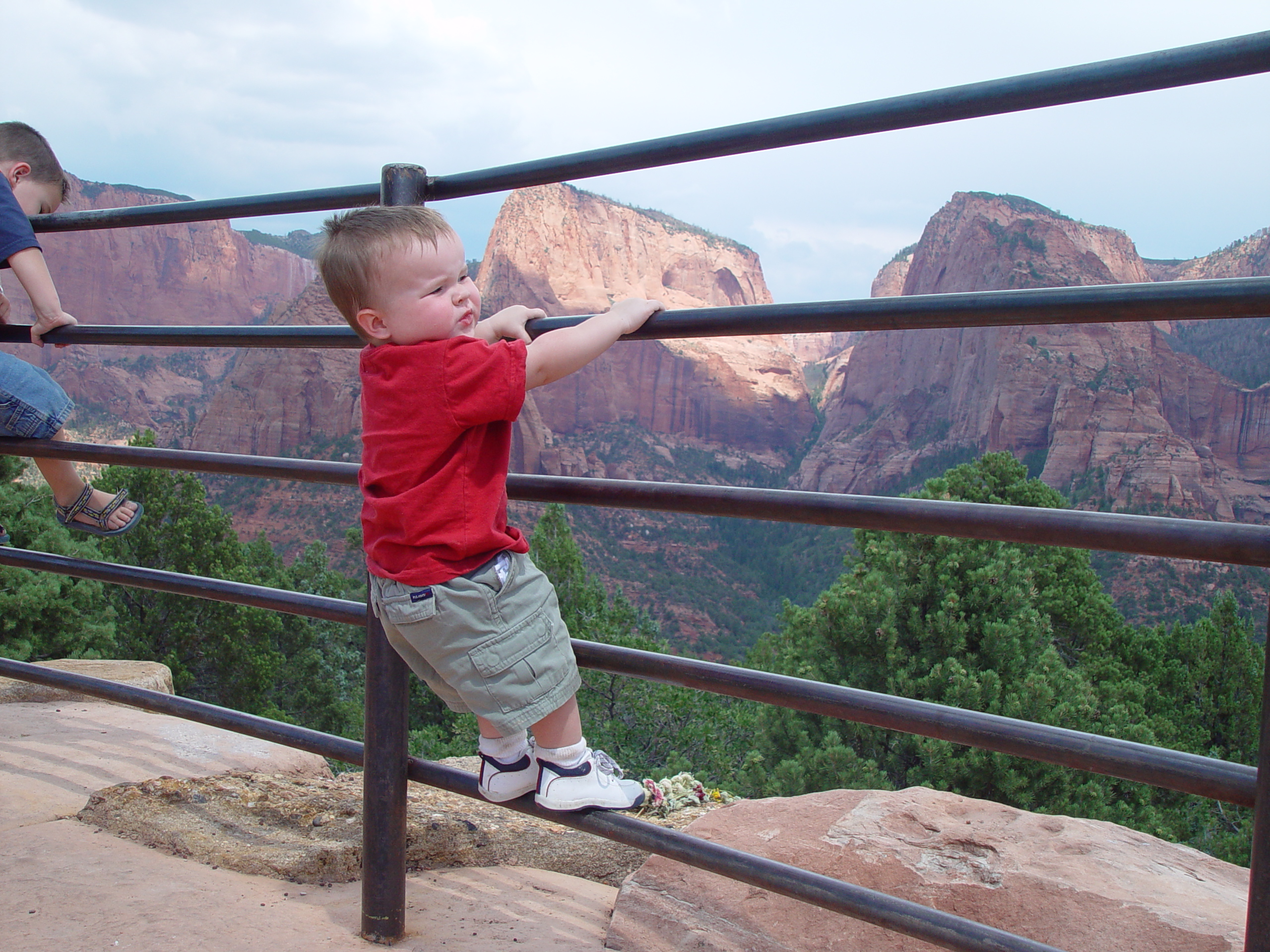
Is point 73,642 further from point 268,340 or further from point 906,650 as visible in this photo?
point 268,340

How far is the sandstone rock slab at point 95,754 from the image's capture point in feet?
6.45

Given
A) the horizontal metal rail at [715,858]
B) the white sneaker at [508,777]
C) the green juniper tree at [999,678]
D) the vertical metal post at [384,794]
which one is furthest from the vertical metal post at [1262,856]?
the green juniper tree at [999,678]

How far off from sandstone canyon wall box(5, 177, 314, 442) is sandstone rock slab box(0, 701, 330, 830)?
6439 centimetres

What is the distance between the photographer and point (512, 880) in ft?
5.90

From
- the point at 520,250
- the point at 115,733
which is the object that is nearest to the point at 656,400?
the point at 520,250

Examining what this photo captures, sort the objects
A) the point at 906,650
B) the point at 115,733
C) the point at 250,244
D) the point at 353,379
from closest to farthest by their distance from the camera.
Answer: the point at 115,733, the point at 906,650, the point at 353,379, the point at 250,244

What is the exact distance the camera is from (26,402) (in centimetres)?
186

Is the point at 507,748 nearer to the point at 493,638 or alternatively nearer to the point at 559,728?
the point at 559,728

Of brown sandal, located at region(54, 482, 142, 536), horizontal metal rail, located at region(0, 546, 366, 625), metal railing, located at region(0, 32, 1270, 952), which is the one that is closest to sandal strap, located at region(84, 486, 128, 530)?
brown sandal, located at region(54, 482, 142, 536)

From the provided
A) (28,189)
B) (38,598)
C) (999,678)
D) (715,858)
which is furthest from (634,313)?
(38,598)

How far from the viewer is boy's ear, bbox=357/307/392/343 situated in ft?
3.90

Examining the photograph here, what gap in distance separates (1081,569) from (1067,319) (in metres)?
15.6

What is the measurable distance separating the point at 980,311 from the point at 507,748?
85 cm

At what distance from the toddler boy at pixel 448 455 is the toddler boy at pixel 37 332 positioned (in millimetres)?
1020
